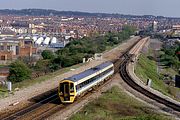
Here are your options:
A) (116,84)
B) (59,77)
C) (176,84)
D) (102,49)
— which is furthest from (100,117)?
(102,49)

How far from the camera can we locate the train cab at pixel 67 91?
29.7 meters

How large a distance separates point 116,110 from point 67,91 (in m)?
3.29

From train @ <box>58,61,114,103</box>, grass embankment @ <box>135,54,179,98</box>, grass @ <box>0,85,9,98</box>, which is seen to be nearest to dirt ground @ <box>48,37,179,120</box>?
train @ <box>58,61,114,103</box>

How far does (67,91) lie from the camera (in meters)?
29.9

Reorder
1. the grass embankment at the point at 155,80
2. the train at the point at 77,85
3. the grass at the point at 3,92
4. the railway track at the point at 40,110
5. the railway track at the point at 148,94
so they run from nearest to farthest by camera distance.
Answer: the railway track at the point at 40,110 < the train at the point at 77,85 < the grass at the point at 3,92 < the railway track at the point at 148,94 < the grass embankment at the point at 155,80

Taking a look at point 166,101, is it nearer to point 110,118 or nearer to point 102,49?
point 110,118

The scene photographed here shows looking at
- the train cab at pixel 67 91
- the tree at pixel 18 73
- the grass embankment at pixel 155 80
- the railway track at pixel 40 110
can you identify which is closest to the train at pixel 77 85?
the train cab at pixel 67 91

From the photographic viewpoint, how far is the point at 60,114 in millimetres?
26969

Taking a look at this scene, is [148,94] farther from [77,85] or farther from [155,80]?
[155,80]

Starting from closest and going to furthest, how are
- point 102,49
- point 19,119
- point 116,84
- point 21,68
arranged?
point 19,119
point 116,84
point 21,68
point 102,49

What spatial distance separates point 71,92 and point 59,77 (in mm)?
16494

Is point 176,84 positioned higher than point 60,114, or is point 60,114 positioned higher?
point 60,114

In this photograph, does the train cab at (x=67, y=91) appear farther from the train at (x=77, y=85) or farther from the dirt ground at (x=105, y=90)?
the dirt ground at (x=105, y=90)

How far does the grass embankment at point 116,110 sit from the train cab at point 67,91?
1.19 metres
